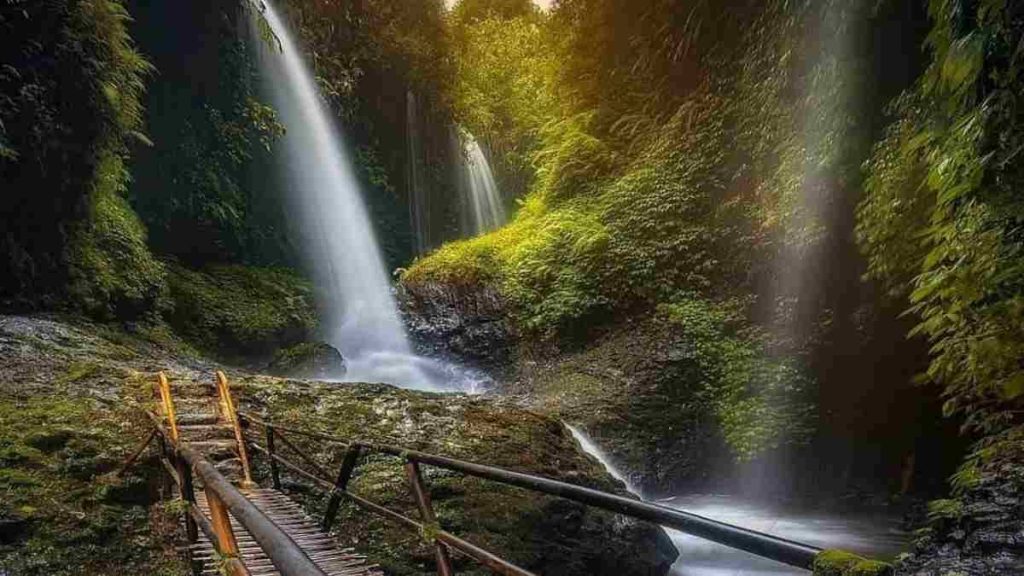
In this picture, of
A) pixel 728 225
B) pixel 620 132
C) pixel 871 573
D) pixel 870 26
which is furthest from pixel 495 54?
pixel 871 573

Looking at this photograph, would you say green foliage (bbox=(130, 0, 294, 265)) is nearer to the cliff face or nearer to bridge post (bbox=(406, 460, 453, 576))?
the cliff face

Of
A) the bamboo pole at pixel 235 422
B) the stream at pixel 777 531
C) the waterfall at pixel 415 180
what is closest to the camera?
the bamboo pole at pixel 235 422

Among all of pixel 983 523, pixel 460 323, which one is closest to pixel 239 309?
pixel 460 323

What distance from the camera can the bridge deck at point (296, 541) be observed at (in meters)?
2.99

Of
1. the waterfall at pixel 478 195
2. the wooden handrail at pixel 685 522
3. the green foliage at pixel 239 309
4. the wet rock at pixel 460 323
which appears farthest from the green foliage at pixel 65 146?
the waterfall at pixel 478 195

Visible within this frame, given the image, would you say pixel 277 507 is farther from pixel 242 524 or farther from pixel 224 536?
pixel 242 524

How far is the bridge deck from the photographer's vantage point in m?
2.99

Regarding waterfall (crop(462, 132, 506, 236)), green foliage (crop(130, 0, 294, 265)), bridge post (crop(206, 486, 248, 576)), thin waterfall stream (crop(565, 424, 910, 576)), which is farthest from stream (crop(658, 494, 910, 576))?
waterfall (crop(462, 132, 506, 236))

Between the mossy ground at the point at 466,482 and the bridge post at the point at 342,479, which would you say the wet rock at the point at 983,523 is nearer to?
the mossy ground at the point at 466,482

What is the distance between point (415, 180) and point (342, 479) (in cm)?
1558

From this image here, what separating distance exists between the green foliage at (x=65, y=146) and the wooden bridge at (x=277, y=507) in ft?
12.1

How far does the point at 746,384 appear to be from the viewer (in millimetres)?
8648

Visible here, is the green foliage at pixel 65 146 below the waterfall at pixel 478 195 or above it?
below

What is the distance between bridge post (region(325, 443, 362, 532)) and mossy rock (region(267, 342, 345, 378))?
711 centimetres
